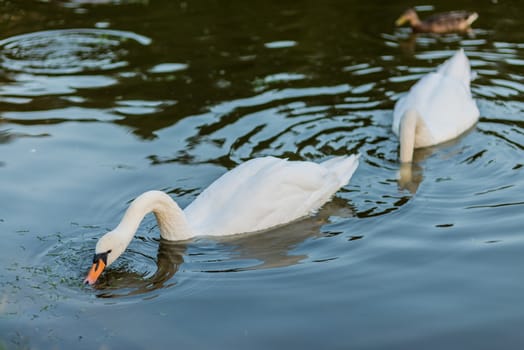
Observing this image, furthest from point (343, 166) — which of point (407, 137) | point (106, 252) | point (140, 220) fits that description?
point (106, 252)

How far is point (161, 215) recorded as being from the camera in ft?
26.5

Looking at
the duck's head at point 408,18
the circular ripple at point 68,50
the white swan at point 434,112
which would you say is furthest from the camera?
the duck's head at point 408,18

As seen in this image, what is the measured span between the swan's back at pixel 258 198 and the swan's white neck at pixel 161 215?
0.59 ft

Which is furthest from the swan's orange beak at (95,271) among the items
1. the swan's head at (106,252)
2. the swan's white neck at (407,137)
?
the swan's white neck at (407,137)

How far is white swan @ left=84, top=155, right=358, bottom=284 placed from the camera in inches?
320

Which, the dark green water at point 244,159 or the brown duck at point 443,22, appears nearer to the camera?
the dark green water at point 244,159

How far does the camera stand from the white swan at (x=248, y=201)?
26.6ft

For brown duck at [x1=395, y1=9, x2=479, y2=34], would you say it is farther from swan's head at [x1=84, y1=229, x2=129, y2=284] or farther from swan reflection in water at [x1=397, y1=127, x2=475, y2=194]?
swan's head at [x1=84, y1=229, x2=129, y2=284]

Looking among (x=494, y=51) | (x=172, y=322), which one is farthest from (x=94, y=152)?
(x=494, y=51)

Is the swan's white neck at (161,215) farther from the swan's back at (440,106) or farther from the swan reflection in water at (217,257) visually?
the swan's back at (440,106)

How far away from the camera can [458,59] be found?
38.7 feet

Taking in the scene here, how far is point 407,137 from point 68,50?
6.13 meters

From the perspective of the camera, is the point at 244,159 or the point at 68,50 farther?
the point at 68,50

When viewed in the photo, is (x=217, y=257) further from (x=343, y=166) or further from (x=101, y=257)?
(x=343, y=166)
